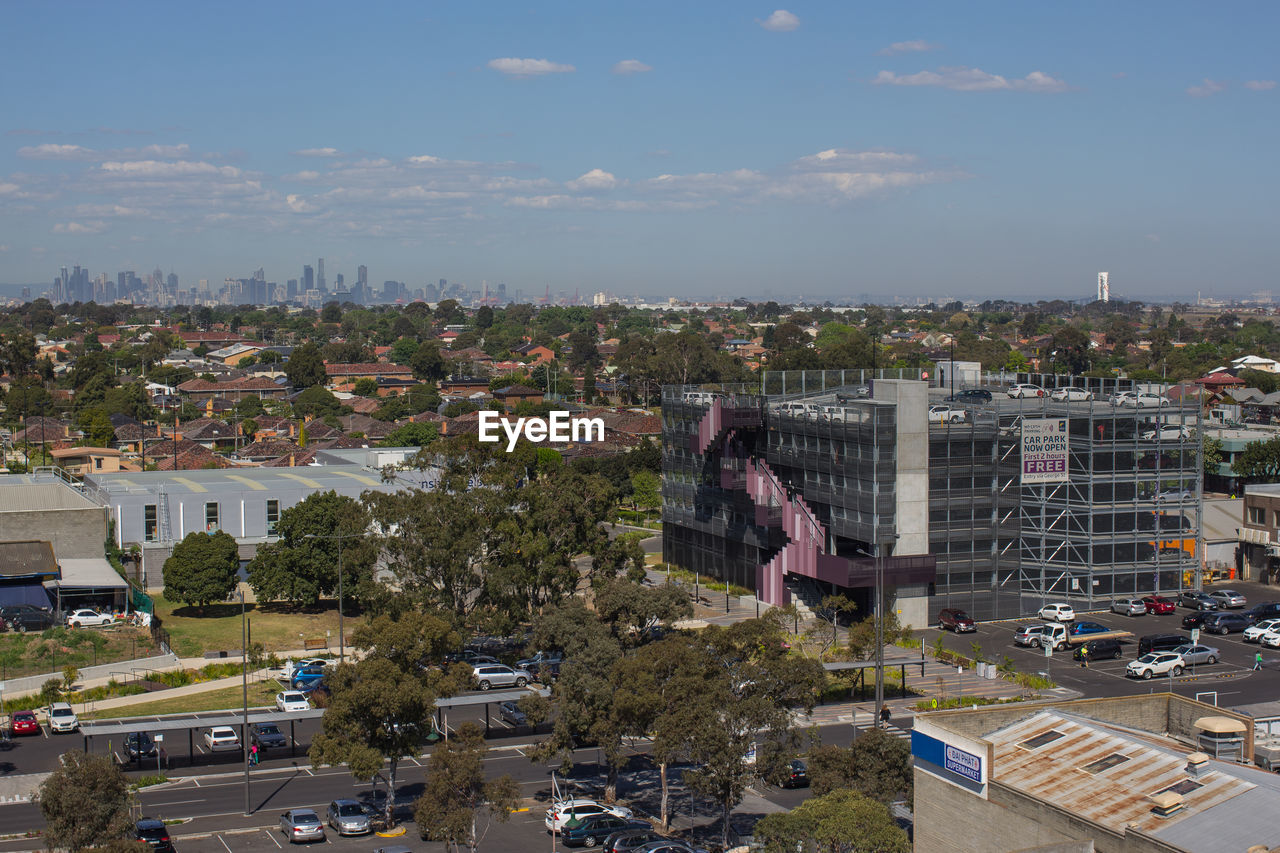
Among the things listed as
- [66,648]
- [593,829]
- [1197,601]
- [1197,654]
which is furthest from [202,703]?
[1197,601]

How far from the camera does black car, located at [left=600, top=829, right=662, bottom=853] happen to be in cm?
3556

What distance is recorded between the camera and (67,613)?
63719mm

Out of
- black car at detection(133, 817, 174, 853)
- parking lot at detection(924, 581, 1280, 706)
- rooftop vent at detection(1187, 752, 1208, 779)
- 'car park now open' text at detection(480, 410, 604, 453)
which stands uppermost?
'car park now open' text at detection(480, 410, 604, 453)

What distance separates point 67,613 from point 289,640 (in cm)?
1133

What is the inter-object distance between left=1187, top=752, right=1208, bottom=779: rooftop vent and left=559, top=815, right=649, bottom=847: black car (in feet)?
55.4

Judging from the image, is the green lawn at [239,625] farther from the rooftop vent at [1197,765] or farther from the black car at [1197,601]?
the rooftop vent at [1197,765]

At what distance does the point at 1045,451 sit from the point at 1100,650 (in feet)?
38.2

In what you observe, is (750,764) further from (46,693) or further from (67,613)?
(67,613)

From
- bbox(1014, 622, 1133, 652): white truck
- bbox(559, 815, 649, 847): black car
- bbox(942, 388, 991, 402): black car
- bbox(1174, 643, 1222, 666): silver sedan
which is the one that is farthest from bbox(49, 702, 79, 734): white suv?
bbox(942, 388, 991, 402): black car

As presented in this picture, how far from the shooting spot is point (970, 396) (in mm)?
71625

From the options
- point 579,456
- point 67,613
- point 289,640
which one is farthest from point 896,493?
point 579,456

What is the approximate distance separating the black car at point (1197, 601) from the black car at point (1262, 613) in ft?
6.36

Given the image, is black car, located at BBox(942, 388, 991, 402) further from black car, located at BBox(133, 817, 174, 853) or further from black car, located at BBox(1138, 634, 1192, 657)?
black car, located at BBox(133, 817, 174, 853)

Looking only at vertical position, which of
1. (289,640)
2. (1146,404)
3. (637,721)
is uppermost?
(1146,404)
